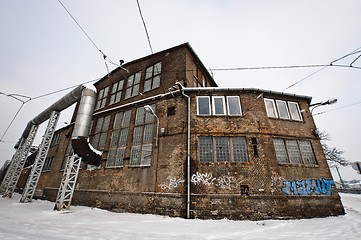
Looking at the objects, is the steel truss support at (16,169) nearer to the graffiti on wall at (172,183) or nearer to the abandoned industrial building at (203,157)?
the abandoned industrial building at (203,157)

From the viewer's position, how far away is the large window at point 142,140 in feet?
34.4

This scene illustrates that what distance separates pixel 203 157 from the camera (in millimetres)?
9344

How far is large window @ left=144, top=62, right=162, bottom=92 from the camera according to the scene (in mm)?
13180

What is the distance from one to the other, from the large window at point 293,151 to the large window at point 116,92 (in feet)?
41.5

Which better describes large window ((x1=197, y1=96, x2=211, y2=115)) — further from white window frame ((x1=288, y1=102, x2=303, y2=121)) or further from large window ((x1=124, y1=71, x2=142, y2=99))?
large window ((x1=124, y1=71, x2=142, y2=99))

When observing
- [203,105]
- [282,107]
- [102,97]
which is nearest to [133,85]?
[102,97]

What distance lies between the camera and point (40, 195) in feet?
48.9

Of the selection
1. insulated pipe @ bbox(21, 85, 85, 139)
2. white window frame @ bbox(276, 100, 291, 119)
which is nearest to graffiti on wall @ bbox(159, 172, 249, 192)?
white window frame @ bbox(276, 100, 291, 119)

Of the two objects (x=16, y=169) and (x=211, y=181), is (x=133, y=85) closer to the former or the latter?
(x=211, y=181)

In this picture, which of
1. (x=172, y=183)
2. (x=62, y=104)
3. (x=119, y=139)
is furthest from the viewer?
(x=62, y=104)

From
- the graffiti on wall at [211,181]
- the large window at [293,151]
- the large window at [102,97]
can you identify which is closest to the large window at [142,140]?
the graffiti on wall at [211,181]

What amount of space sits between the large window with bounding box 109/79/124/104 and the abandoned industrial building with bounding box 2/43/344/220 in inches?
95.3

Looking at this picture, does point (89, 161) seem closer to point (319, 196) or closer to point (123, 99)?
point (123, 99)

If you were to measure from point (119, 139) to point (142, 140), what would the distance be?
2.14 metres
